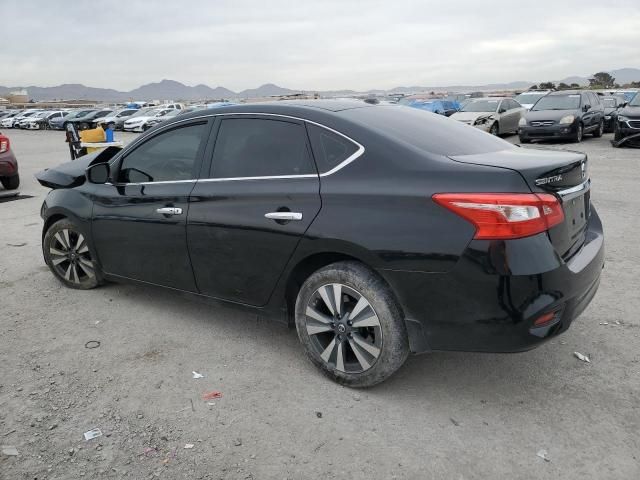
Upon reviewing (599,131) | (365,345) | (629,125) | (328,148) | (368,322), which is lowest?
(599,131)

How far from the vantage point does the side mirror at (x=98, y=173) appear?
14.6 feet

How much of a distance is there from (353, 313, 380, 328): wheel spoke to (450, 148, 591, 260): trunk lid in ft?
3.19

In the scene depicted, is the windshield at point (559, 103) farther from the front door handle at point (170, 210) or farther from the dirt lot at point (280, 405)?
the front door handle at point (170, 210)

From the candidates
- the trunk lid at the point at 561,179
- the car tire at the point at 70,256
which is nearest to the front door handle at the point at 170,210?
the car tire at the point at 70,256

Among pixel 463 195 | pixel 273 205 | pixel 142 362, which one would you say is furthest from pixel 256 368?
pixel 463 195

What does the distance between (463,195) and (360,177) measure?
0.60 m

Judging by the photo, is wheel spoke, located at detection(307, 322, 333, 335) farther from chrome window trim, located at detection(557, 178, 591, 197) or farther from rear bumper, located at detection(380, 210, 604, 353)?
chrome window trim, located at detection(557, 178, 591, 197)

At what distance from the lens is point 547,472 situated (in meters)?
2.53

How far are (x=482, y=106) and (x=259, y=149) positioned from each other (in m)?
18.2

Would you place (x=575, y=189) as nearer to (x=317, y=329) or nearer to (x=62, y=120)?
(x=317, y=329)

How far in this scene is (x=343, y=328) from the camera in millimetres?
3195

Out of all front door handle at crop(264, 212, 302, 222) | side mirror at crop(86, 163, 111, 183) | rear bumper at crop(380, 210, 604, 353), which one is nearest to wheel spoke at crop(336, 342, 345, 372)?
rear bumper at crop(380, 210, 604, 353)

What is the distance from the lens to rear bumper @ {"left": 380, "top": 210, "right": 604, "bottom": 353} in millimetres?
2689

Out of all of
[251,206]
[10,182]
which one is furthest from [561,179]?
[10,182]
